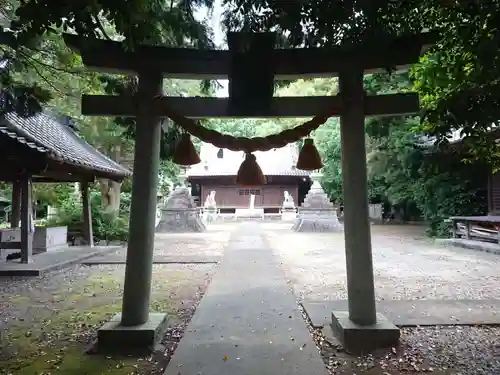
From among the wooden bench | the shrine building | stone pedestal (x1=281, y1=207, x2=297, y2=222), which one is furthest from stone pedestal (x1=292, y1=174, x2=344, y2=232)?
the shrine building

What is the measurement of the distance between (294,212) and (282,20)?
23.5m

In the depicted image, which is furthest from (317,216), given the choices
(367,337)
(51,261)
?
(367,337)

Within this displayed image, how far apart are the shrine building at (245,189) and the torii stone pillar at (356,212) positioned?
2512 centimetres

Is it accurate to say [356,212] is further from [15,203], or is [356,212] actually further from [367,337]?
[15,203]

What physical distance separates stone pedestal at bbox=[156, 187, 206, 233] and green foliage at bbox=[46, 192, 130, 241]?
172 inches

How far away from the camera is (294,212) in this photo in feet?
85.8

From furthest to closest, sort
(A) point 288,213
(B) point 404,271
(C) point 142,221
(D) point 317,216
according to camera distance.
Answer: (A) point 288,213 → (D) point 317,216 → (B) point 404,271 → (C) point 142,221

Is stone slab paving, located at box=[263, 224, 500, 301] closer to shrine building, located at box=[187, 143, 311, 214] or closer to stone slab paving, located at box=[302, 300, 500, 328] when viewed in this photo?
stone slab paving, located at box=[302, 300, 500, 328]

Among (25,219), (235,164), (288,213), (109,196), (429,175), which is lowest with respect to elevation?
(288,213)

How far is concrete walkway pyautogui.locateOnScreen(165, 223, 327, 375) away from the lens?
329 centimetres

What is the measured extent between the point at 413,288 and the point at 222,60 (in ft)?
16.5

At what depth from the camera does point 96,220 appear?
13.8 m

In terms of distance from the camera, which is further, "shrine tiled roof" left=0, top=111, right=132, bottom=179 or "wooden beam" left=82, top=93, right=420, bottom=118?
"shrine tiled roof" left=0, top=111, right=132, bottom=179

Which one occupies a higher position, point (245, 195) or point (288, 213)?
point (245, 195)
